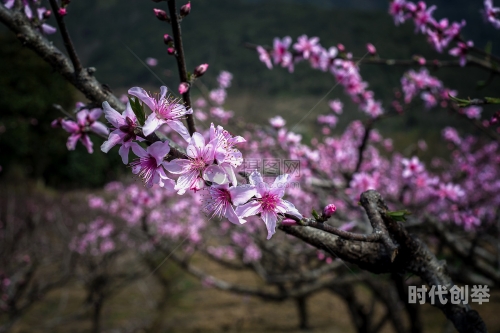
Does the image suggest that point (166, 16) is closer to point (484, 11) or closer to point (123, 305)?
point (484, 11)

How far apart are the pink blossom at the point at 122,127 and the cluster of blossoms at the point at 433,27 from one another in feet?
8.33

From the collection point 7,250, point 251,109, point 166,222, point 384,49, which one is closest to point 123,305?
point 166,222

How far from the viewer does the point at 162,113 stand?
0.98 meters

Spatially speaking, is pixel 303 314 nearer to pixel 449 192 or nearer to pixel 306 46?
pixel 449 192

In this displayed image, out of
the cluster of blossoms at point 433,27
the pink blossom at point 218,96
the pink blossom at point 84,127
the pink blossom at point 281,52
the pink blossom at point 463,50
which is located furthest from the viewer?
the pink blossom at point 218,96

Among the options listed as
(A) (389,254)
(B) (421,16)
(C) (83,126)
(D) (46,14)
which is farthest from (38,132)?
(A) (389,254)

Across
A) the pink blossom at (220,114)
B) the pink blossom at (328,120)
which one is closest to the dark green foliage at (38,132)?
the pink blossom at (220,114)

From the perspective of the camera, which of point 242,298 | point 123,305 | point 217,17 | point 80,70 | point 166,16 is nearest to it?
point 166,16

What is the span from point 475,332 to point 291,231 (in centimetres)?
76

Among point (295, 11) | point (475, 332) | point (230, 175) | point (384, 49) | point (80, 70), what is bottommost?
point (295, 11)

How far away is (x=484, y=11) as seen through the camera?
226cm

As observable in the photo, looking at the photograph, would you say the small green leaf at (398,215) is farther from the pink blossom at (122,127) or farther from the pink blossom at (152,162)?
the pink blossom at (122,127)

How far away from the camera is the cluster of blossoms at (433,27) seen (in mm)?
2387

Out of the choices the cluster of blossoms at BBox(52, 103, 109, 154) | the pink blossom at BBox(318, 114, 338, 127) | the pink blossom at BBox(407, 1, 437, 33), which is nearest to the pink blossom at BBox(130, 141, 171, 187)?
the cluster of blossoms at BBox(52, 103, 109, 154)
